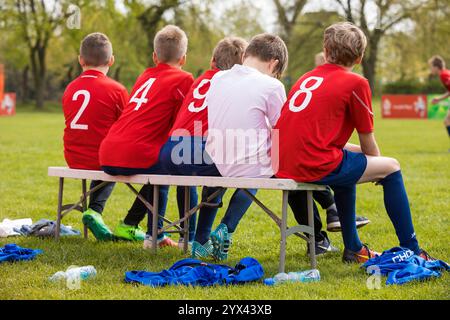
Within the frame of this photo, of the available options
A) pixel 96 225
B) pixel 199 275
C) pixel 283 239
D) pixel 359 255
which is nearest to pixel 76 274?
pixel 199 275

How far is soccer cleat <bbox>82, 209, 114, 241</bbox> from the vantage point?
620 centimetres

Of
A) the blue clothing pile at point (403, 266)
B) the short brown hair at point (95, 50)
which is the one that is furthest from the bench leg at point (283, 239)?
the short brown hair at point (95, 50)

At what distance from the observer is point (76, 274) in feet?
15.7

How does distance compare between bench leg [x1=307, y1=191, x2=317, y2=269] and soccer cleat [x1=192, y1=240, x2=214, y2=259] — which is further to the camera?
soccer cleat [x1=192, y1=240, x2=214, y2=259]

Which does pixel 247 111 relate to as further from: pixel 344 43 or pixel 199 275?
pixel 199 275

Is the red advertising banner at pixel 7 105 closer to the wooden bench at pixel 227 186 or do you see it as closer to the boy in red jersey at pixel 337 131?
the wooden bench at pixel 227 186

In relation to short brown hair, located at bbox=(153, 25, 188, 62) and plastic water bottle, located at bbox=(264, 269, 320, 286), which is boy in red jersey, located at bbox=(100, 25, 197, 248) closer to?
short brown hair, located at bbox=(153, 25, 188, 62)

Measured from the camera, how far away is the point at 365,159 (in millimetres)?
5164

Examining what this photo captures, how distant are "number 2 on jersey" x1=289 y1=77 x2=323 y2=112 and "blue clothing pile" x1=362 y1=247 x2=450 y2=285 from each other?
42.8 inches

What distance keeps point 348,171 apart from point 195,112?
1.23m

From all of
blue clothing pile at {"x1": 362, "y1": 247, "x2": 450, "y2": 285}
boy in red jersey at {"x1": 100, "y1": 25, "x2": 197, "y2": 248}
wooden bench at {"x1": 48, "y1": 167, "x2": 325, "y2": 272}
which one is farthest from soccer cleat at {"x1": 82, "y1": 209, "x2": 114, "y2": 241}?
blue clothing pile at {"x1": 362, "y1": 247, "x2": 450, "y2": 285}

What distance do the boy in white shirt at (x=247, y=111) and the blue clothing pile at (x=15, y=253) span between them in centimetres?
128

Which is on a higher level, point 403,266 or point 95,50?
point 95,50

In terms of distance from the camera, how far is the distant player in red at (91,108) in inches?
254
